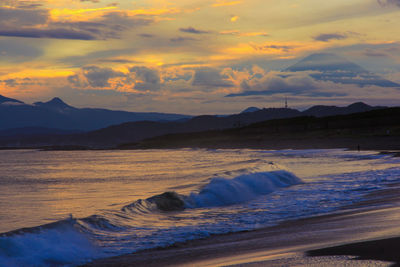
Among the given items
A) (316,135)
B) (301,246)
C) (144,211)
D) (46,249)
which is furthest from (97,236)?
(316,135)

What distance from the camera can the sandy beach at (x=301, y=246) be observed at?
7.13m

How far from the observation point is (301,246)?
8414 millimetres

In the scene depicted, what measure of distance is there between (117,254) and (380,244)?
4.91 meters

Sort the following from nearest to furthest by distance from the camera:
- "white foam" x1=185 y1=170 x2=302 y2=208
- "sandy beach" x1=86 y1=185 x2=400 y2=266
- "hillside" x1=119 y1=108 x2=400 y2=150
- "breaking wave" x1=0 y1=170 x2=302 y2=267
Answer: "sandy beach" x1=86 y1=185 x2=400 y2=266 → "breaking wave" x1=0 y1=170 x2=302 y2=267 → "white foam" x1=185 y1=170 x2=302 y2=208 → "hillside" x1=119 y1=108 x2=400 y2=150

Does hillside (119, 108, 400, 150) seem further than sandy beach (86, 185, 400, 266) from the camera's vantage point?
Yes

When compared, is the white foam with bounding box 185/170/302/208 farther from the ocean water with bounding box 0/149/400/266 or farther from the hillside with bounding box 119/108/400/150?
the hillside with bounding box 119/108/400/150

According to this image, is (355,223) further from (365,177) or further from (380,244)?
(365,177)

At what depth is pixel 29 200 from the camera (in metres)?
18.9

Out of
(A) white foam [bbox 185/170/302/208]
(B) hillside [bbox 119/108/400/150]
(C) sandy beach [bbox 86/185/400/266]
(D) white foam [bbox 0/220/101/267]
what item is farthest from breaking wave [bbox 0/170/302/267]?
(B) hillside [bbox 119/108/400/150]

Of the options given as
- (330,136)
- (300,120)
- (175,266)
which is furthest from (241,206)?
(300,120)

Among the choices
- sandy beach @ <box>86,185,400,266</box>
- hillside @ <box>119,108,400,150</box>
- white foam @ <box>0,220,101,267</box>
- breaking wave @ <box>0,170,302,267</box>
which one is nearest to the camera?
sandy beach @ <box>86,185,400,266</box>

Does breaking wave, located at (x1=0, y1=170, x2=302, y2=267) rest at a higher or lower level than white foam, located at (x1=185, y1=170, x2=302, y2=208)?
higher

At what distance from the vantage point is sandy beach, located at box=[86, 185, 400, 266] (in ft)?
23.4

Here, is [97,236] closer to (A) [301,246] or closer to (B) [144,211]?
(B) [144,211]
